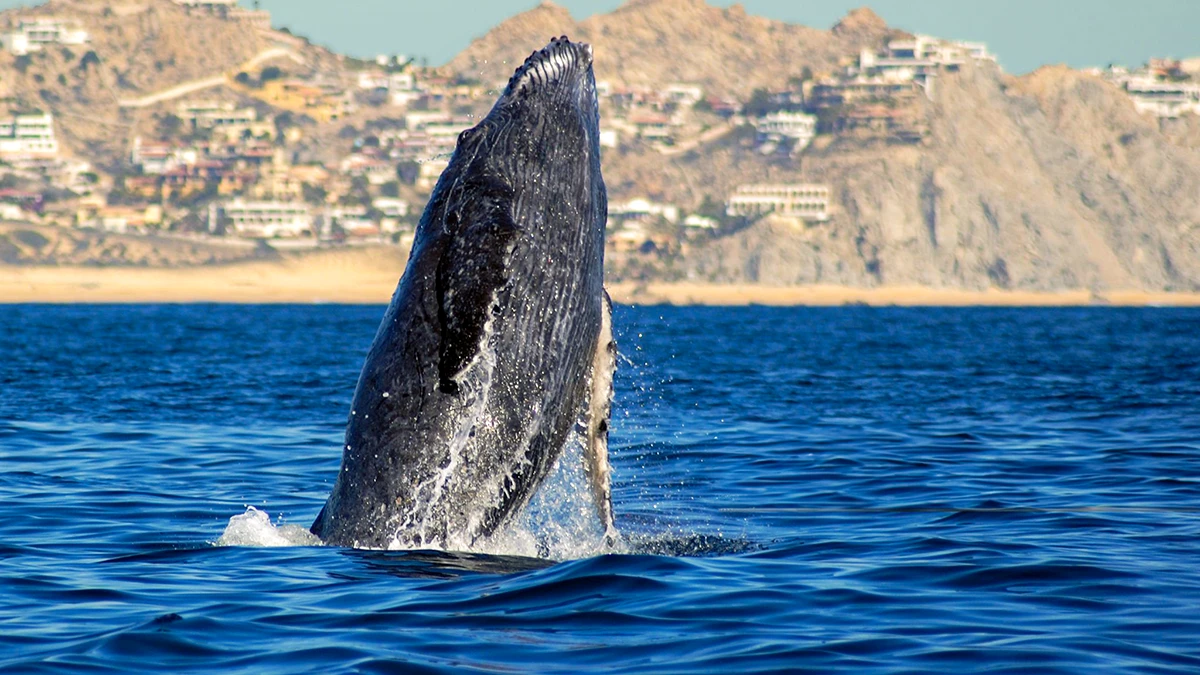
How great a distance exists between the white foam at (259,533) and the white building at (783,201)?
551 feet

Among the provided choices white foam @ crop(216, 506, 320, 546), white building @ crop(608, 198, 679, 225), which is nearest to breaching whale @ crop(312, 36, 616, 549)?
white foam @ crop(216, 506, 320, 546)

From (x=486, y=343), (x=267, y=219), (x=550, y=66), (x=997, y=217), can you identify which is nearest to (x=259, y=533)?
(x=486, y=343)

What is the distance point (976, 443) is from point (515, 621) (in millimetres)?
11568

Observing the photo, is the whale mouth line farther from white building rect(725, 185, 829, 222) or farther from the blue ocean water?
white building rect(725, 185, 829, 222)

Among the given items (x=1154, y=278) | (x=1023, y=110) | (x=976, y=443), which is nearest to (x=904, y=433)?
(x=976, y=443)

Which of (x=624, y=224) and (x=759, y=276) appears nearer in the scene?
(x=759, y=276)

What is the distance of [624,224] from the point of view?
610 ft

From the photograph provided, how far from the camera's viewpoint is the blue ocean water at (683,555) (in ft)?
23.6

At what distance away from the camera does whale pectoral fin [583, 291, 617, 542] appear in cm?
816

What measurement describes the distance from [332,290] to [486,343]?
489ft

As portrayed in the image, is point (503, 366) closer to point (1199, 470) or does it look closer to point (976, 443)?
point (1199, 470)

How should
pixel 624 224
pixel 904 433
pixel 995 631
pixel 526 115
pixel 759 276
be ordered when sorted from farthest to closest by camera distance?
pixel 624 224, pixel 759 276, pixel 904 433, pixel 526 115, pixel 995 631

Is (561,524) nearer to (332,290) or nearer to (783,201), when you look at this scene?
(332,290)

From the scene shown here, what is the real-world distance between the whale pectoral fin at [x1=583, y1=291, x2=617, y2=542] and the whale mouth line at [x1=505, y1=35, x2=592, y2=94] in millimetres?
1171
